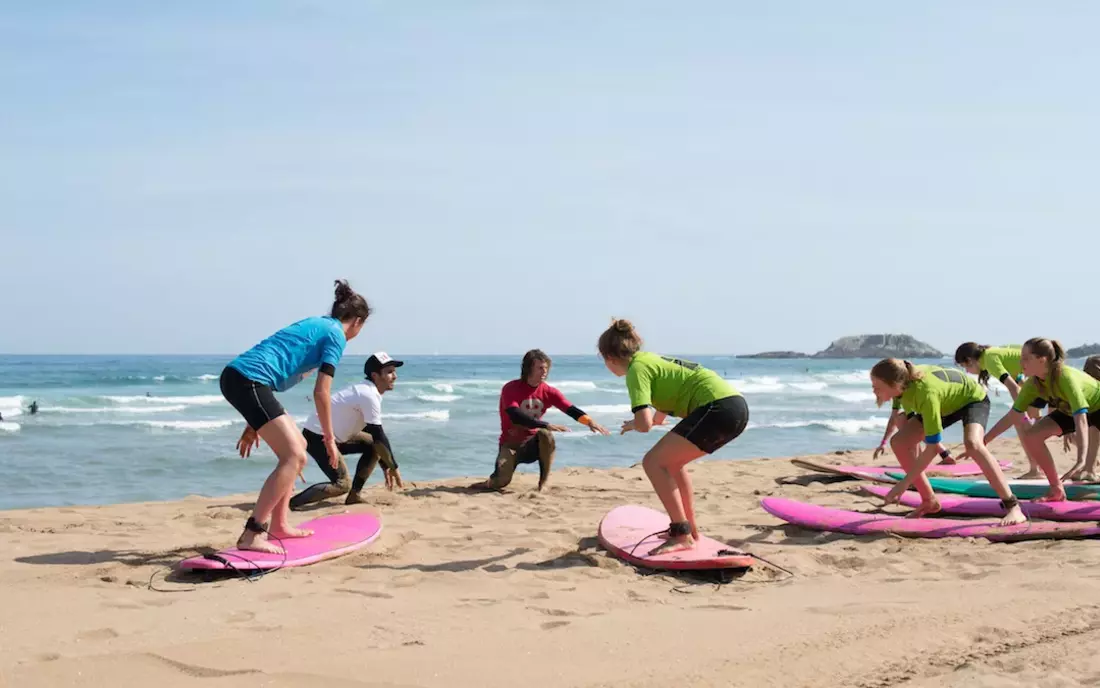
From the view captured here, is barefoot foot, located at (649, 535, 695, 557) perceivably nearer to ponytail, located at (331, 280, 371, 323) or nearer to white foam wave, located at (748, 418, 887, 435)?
ponytail, located at (331, 280, 371, 323)

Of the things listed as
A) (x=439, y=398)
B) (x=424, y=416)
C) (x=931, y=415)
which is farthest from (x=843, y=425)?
(x=931, y=415)

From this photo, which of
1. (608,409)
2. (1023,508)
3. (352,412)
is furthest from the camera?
(608,409)

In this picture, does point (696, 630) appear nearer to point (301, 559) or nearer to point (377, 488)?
point (301, 559)

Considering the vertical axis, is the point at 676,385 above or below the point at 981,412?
above

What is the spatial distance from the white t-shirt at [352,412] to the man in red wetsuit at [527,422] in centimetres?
127

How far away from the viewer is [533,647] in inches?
151

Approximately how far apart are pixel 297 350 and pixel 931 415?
4229 mm

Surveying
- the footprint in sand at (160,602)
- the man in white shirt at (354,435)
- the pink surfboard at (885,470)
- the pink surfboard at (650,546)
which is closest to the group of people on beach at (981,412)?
the pink surfboard at (885,470)

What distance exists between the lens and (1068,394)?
7316 millimetres

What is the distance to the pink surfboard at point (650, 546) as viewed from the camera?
5.17 m

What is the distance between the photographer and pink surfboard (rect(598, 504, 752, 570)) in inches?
204

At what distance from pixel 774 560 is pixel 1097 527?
7.57 ft

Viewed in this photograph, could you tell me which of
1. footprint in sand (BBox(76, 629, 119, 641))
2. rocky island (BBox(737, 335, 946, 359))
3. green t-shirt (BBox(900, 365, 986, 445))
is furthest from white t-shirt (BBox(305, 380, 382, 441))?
rocky island (BBox(737, 335, 946, 359))

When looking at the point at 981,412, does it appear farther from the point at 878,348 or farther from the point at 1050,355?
the point at 878,348
